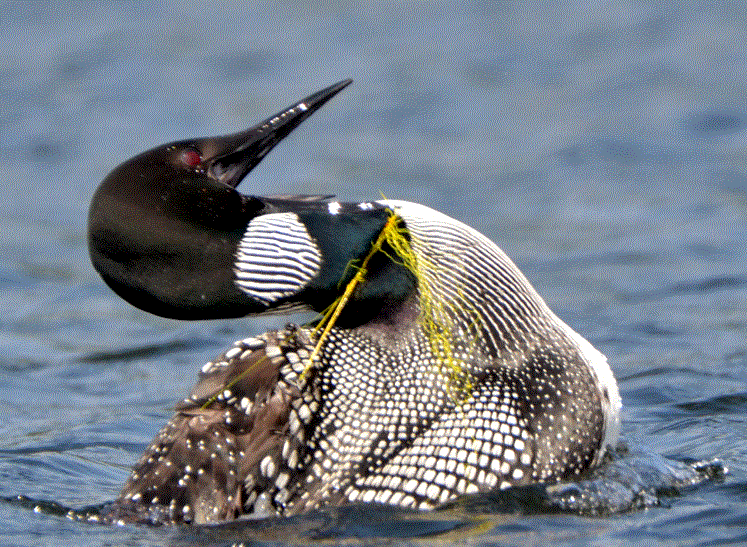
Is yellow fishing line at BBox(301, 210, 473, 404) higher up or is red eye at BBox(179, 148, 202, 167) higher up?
red eye at BBox(179, 148, 202, 167)

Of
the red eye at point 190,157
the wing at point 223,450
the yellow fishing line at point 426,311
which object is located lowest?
the wing at point 223,450

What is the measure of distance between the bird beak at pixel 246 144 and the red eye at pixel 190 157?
1.7 inches

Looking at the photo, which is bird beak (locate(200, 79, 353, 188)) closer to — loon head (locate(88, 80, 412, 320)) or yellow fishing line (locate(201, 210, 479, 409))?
loon head (locate(88, 80, 412, 320))

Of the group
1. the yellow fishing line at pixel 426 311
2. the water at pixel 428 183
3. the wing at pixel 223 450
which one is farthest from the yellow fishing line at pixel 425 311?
the water at pixel 428 183

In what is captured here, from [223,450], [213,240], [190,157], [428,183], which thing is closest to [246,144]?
[190,157]

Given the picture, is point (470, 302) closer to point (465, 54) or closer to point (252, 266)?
point (252, 266)

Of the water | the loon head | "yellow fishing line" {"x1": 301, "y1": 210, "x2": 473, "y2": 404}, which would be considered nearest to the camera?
the loon head

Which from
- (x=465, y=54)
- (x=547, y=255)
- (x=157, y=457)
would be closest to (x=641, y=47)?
(x=465, y=54)

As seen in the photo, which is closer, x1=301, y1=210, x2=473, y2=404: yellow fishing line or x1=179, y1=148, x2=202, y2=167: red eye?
x1=179, y1=148, x2=202, y2=167: red eye

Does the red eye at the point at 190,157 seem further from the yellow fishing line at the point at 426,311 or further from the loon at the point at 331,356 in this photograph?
the yellow fishing line at the point at 426,311

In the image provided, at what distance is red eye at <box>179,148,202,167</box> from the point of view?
5.02m

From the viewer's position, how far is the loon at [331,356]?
4.93m

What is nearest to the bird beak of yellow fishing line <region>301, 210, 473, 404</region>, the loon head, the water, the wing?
the loon head

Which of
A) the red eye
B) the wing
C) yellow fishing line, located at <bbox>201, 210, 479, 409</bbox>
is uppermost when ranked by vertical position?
the red eye
